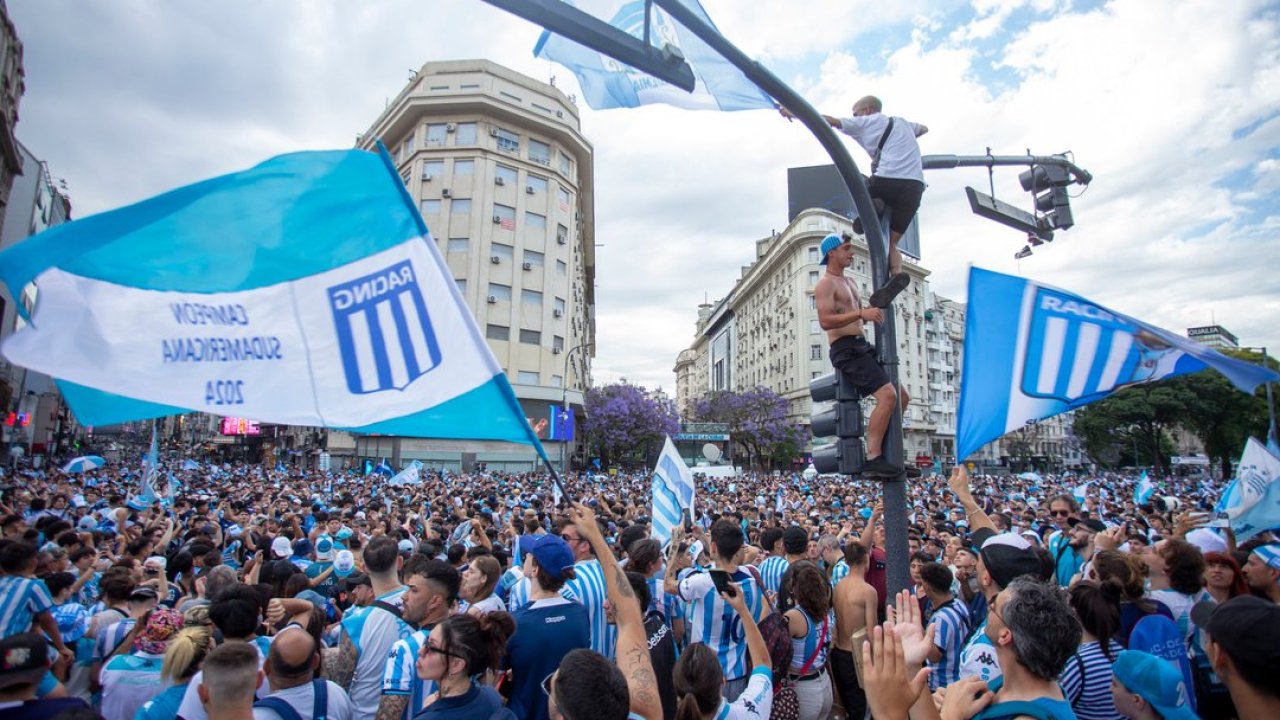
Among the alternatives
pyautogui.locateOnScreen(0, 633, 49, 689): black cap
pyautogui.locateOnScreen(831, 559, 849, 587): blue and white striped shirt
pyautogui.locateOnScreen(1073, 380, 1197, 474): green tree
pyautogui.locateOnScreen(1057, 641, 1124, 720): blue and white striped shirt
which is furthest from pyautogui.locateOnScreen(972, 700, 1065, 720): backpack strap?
pyautogui.locateOnScreen(1073, 380, 1197, 474): green tree

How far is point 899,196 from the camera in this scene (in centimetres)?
498

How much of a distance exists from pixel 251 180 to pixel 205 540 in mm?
5387

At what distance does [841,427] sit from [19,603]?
6.10m

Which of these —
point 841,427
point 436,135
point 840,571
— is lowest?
point 840,571

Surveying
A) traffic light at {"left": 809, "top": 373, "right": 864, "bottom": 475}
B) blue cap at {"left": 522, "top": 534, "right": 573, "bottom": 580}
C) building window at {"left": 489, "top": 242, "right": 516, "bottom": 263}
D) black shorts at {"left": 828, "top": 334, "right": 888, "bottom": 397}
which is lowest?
blue cap at {"left": 522, "top": 534, "right": 573, "bottom": 580}

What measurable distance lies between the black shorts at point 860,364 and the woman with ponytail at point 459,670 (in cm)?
309

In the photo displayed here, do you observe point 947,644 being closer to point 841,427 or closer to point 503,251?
point 841,427

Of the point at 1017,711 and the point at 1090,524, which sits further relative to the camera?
the point at 1090,524

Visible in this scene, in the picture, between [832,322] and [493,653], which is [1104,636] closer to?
[832,322]

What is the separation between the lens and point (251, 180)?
10.4 feet

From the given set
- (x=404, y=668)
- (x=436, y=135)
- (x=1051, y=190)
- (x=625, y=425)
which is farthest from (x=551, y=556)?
(x=625, y=425)

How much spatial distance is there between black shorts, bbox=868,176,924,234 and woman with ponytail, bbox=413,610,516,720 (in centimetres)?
415

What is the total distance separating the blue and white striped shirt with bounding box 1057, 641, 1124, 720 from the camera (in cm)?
318

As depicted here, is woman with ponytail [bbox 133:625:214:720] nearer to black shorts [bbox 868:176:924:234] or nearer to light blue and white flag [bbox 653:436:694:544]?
black shorts [bbox 868:176:924:234]
